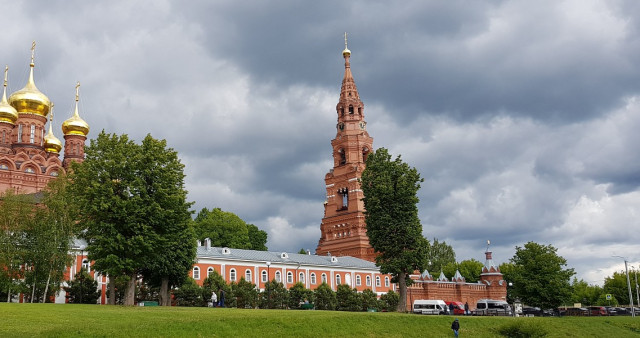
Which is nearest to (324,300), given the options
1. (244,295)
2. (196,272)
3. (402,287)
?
(244,295)

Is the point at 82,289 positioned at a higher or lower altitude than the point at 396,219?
lower

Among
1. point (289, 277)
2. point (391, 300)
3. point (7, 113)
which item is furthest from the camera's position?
point (7, 113)

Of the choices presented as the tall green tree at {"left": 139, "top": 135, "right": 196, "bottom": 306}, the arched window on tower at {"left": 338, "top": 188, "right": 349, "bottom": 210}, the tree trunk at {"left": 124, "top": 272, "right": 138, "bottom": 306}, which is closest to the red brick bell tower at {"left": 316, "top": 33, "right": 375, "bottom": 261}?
the arched window on tower at {"left": 338, "top": 188, "right": 349, "bottom": 210}

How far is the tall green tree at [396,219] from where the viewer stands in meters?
48.8

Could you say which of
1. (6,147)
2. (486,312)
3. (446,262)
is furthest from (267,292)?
(446,262)

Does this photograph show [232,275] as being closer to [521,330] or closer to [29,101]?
[521,330]

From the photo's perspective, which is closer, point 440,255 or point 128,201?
point 128,201

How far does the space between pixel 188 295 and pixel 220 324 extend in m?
28.1

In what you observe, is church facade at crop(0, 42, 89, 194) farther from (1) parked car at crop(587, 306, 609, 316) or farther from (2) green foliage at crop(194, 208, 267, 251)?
(1) parked car at crop(587, 306, 609, 316)

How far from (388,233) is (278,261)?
2498 cm

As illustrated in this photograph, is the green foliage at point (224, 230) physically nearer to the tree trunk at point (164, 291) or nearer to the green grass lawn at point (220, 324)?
the tree trunk at point (164, 291)

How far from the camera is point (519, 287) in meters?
68.1

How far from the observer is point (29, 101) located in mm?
87562

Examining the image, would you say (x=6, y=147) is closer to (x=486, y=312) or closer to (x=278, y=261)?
(x=278, y=261)
